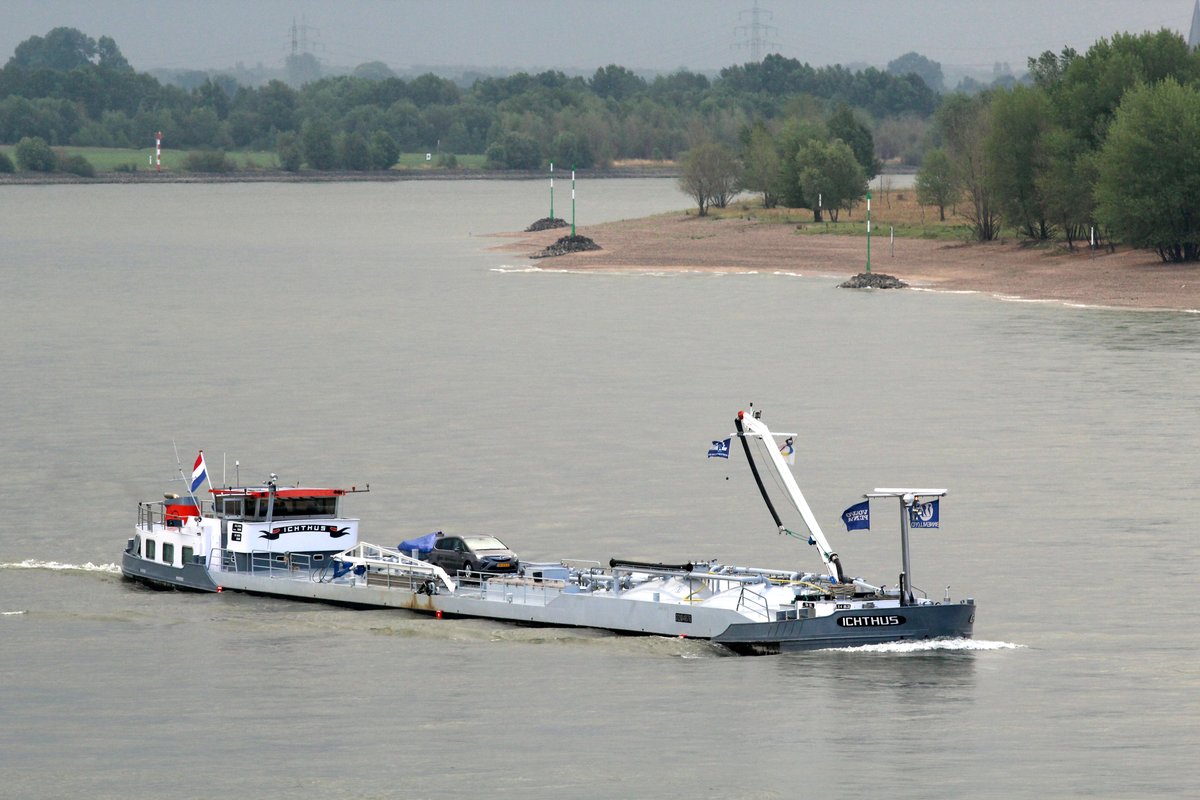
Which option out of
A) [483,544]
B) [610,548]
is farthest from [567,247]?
[483,544]

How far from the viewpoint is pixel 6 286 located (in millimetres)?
154875

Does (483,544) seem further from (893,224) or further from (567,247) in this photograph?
(893,224)

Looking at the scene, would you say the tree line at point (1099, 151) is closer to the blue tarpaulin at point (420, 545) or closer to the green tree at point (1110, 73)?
the green tree at point (1110, 73)

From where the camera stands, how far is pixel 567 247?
177750 millimetres

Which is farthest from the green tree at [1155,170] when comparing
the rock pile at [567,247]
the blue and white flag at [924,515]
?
the blue and white flag at [924,515]

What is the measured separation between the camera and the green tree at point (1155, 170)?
129500 mm

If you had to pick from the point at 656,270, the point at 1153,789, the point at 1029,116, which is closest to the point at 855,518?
the point at 1153,789

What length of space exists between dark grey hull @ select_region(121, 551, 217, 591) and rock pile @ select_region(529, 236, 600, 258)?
12298 centimetres

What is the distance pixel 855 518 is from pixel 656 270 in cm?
11737

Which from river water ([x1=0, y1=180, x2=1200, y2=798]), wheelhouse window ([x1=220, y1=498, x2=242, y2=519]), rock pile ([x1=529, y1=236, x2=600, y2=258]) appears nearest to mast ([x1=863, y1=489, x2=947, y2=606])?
river water ([x1=0, y1=180, x2=1200, y2=798])

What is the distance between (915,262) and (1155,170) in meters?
25.1

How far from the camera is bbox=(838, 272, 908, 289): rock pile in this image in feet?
459

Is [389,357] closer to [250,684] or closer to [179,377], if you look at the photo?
[179,377]

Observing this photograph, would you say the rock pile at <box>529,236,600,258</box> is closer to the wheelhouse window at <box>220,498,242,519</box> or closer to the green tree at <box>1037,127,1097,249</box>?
the green tree at <box>1037,127,1097,249</box>
